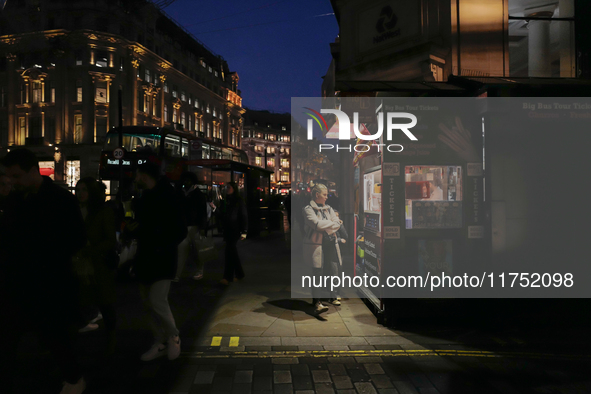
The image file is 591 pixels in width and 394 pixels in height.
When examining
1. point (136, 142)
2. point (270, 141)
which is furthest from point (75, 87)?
point (270, 141)

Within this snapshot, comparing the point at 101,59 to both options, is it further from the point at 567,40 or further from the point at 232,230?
A: the point at 567,40

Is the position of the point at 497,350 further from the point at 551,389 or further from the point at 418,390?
the point at 418,390

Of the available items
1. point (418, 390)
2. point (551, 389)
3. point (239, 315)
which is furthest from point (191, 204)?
point (551, 389)

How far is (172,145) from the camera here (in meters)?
17.2

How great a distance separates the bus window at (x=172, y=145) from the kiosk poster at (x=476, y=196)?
493 inches

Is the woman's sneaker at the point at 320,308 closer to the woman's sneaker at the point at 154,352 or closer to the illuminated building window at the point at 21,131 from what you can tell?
the woman's sneaker at the point at 154,352

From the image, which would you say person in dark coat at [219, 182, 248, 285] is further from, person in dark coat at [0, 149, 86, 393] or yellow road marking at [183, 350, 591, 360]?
person in dark coat at [0, 149, 86, 393]

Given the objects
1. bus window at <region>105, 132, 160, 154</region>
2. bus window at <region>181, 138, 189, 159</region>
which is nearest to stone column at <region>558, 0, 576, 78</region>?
bus window at <region>181, 138, 189, 159</region>

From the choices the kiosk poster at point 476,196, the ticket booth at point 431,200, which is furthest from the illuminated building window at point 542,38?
the ticket booth at point 431,200

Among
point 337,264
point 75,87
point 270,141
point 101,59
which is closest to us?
point 337,264

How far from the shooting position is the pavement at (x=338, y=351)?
3514 mm

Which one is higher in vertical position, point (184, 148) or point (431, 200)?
point (184, 148)

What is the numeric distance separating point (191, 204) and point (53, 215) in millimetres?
4031

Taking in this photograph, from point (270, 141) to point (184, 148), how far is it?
298ft
